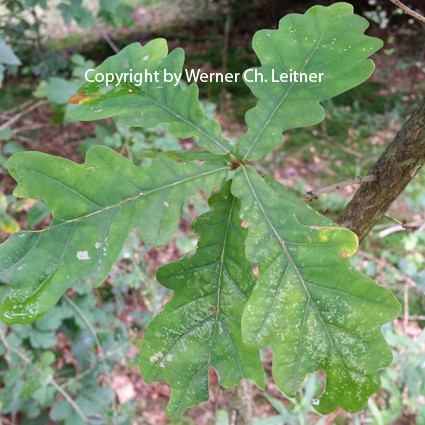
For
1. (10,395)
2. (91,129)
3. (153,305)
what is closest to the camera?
(10,395)

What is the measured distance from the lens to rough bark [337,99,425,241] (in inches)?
30.8

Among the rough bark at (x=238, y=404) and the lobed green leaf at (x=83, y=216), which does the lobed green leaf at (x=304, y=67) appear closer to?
the lobed green leaf at (x=83, y=216)

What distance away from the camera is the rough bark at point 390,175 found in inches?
30.8

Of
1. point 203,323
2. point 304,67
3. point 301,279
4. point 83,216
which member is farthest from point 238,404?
point 304,67

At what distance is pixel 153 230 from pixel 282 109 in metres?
0.34

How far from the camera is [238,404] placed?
3.73ft

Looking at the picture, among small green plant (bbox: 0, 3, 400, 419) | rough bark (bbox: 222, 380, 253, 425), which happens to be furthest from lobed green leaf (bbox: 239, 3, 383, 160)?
rough bark (bbox: 222, 380, 253, 425)

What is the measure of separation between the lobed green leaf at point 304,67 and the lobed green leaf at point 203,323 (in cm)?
17

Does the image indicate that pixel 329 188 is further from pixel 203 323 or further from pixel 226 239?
pixel 203 323

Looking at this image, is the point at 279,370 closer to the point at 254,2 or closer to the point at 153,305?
the point at 153,305

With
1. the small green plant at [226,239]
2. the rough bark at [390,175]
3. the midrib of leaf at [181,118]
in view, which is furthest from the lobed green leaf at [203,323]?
the rough bark at [390,175]

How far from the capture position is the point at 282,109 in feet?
2.54

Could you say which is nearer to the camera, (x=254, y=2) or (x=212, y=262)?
(x=212, y=262)

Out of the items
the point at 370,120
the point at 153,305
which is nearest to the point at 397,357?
the point at 153,305
